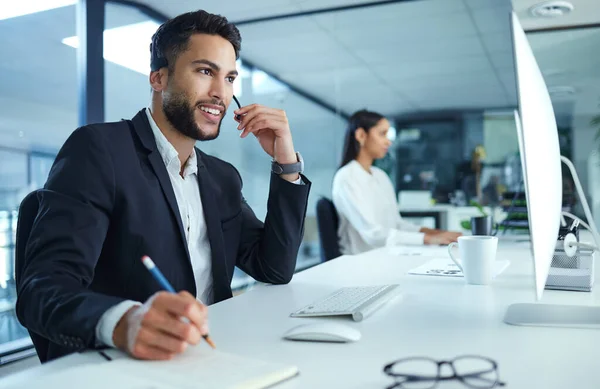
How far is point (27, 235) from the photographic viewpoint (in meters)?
1.12

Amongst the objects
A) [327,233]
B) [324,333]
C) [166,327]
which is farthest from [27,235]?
[327,233]

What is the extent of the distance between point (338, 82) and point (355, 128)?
1746mm

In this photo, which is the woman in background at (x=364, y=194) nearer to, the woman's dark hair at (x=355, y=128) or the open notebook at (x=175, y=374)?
the woman's dark hair at (x=355, y=128)

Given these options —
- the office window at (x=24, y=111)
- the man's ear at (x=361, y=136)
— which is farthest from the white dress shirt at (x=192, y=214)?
the man's ear at (x=361, y=136)

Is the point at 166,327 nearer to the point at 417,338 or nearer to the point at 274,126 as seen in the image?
the point at 417,338

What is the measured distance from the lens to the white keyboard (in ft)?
3.30

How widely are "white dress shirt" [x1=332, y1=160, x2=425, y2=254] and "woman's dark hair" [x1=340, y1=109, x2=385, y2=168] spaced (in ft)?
0.36

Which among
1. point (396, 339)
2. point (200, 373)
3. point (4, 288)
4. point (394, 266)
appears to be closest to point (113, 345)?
point (200, 373)

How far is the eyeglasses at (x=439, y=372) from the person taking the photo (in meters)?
0.65

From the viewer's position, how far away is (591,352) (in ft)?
2.58

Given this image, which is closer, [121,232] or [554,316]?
[554,316]

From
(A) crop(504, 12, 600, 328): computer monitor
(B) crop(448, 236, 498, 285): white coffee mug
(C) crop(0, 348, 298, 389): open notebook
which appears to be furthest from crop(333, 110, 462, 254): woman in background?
(C) crop(0, 348, 298, 389): open notebook

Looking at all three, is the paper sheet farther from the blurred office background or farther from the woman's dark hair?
the woman's dark hair

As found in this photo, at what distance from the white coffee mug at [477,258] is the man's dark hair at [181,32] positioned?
0.90 m
